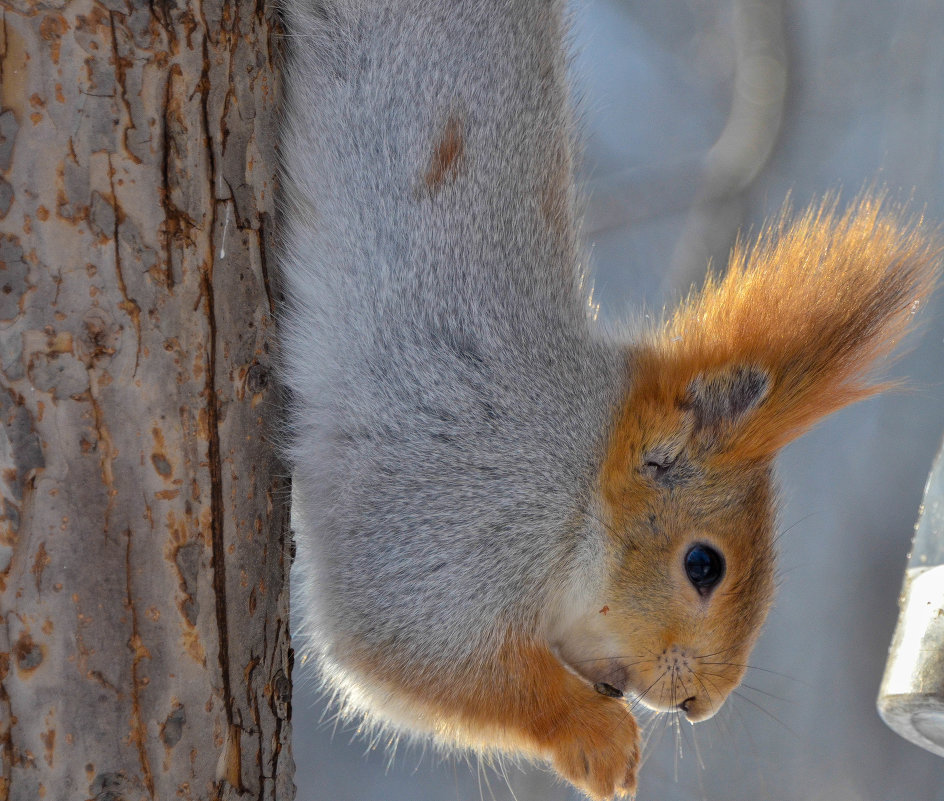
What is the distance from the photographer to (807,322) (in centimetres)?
165

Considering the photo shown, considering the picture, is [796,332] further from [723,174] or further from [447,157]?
[723,174]

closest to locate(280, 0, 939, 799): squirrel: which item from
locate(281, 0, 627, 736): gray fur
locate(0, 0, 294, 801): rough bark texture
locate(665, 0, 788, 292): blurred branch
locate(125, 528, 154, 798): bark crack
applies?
locate(281, 0, 627, 736): gray fur

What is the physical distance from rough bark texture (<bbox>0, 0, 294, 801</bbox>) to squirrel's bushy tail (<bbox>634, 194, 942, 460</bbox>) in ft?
2.78

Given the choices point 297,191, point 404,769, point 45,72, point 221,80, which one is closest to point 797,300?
point 297,191

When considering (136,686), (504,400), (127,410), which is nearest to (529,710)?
(504,400)

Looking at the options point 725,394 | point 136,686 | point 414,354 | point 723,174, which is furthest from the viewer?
point 723,174

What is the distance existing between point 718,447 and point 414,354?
1.99 feet

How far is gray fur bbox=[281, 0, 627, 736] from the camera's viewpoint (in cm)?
160

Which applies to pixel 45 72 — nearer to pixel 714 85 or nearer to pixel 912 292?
pixel 912 292

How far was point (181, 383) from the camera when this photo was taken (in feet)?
4.17

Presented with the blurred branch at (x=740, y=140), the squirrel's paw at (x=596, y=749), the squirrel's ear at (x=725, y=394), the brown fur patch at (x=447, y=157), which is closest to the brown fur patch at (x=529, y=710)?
the squirrel's paw at (x=596, y=749)

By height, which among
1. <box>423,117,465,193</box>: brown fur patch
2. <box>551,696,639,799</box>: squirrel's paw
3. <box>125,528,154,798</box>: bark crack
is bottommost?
<box>551,696,639,799</box>: squirrel's paw

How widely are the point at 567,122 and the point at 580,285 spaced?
336 millimetres

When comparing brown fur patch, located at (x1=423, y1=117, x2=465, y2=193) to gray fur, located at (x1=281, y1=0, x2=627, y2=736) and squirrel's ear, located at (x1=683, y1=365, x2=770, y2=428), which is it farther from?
squirrel's ear, located at (x1=683, y1=365, x2=770, y2=428)
